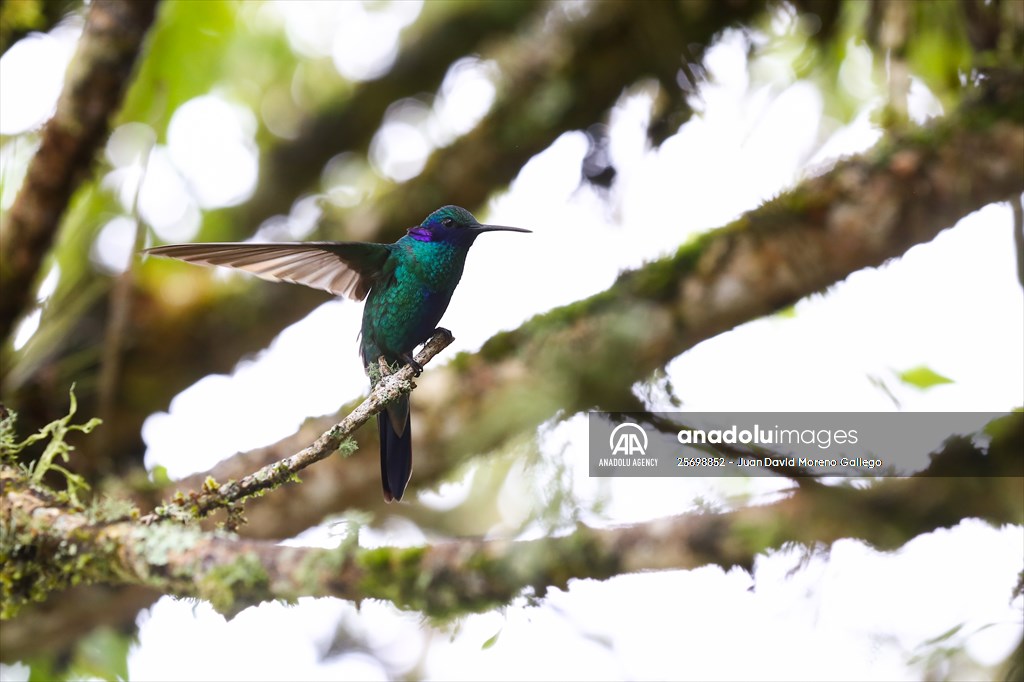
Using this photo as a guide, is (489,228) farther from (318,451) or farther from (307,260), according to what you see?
(318,451)

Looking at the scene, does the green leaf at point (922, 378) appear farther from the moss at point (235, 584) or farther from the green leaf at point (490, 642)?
the moss at point (235, 584)

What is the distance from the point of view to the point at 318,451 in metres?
1.56

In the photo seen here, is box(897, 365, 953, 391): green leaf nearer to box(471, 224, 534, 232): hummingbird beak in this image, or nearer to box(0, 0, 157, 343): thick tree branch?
box(471, 224, 534, 232): hummingbird beak

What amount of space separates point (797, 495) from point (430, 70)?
482cm

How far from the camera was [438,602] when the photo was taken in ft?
8.87

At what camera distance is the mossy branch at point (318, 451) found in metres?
1.54

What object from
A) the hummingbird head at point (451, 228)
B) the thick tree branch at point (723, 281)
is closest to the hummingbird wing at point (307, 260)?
the hummingbird head at point (451, 228)

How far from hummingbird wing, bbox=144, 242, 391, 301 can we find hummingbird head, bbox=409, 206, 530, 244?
11cm

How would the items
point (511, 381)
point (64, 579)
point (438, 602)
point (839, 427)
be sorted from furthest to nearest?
point (511, 381), point (839, 427), point (438, 602), point (64, 579)

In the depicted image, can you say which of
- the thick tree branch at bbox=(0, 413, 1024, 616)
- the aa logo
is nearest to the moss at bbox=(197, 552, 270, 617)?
the thick tree branch at bbox=(0, 413, 1024, 616)

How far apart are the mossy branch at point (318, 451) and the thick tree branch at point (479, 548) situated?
0.17 metres

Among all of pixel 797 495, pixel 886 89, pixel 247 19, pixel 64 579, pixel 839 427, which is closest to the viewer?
pixel 64 579

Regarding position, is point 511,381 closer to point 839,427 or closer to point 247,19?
point 839,427

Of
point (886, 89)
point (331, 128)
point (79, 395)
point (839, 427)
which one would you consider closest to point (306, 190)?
point (331, 128)
